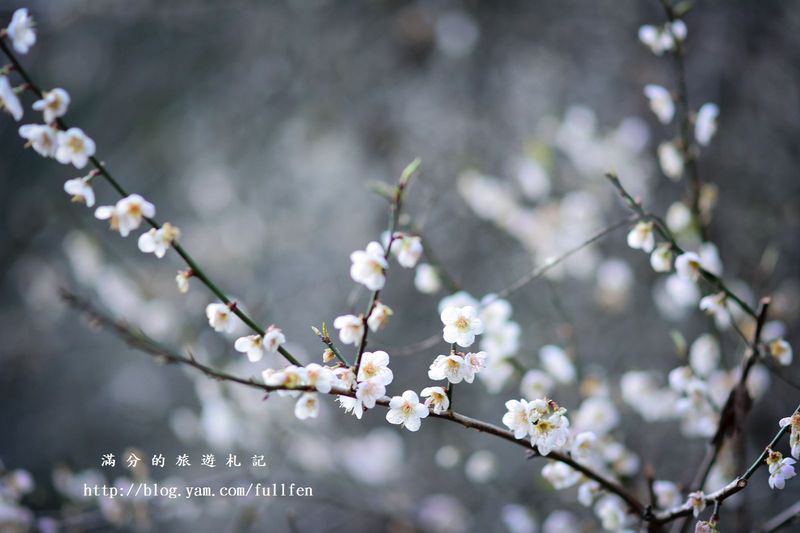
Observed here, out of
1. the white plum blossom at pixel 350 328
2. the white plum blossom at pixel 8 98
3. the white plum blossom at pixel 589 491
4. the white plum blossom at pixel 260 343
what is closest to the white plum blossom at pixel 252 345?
the white plum blossom at pixel 260 343

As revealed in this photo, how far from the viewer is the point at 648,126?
238 centimetres

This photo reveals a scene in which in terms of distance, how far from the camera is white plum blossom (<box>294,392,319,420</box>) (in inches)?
33.2

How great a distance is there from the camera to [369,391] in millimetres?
821

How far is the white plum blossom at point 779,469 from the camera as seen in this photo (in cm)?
81

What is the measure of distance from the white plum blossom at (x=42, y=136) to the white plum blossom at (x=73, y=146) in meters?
0.02

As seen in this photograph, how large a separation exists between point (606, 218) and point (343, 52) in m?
1.56

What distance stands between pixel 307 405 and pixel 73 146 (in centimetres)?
52

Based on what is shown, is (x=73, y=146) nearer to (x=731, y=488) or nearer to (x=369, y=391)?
(x=369, y=391)

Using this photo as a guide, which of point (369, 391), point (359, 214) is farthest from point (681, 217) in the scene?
point (359, 214)

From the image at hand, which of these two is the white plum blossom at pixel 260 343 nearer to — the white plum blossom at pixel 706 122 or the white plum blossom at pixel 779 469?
the white plum blossom at pixel 779 469

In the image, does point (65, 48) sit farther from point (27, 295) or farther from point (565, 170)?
point (565, 170)

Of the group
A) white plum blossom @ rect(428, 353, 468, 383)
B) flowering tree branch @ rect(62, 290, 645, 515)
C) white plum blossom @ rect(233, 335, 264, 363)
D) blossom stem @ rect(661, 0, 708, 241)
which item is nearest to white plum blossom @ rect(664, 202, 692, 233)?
blossom stem @ rect(661, 0, 708, 241)

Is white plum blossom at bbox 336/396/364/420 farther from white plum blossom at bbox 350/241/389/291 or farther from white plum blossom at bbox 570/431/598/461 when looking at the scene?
white plum blossom at bbox 570/431/598/461

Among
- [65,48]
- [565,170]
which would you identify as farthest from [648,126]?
[65,48]
